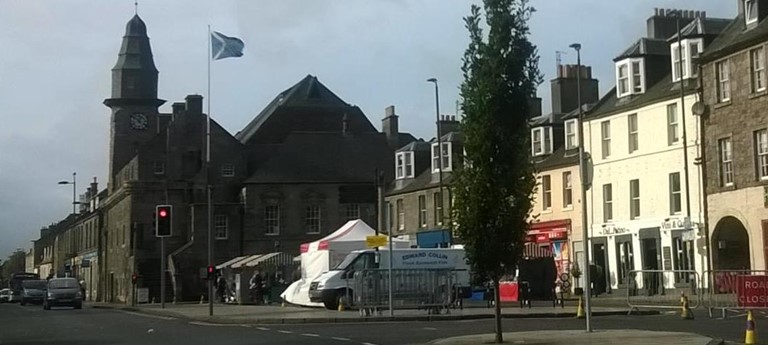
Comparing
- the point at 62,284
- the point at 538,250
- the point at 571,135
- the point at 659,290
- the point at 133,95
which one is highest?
the point at 133,95

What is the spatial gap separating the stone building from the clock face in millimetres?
56738

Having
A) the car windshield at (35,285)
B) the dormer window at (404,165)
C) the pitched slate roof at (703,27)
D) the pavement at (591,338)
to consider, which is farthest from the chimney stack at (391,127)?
the pavement at (591,338)

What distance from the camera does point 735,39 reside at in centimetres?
4484

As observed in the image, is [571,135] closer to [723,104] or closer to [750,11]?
[723,104]

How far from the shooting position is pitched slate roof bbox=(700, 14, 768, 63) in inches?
1693

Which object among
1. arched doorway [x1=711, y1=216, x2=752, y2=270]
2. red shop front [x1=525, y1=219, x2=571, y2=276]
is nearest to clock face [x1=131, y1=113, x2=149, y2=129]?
red shop front [x1=525, y1=219, x2=571, y2=276]

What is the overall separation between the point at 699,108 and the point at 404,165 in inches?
1159

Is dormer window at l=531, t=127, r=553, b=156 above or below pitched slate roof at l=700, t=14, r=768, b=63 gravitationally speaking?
below

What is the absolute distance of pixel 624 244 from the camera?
171ft

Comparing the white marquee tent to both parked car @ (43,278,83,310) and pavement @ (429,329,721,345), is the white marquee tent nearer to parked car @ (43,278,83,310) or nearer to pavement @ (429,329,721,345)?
parked car @ (43,278,83,310)

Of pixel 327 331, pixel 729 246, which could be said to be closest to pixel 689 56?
pixel 729 246

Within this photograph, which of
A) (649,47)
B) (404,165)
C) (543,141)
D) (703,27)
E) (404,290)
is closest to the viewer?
(404,290)

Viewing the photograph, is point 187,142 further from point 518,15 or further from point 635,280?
point 518,15

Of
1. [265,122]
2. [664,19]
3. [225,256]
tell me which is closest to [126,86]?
[265,122]
